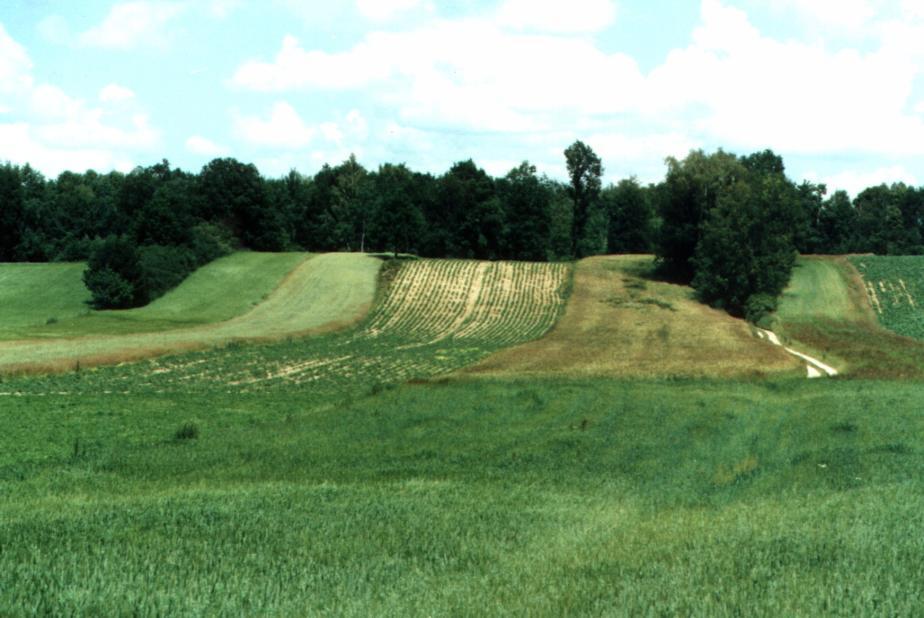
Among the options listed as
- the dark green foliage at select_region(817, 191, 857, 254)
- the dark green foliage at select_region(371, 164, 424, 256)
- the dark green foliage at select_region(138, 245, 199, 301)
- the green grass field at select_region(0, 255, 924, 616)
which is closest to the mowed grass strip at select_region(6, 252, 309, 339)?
the dark green foliage at select_region(138, 245, 199, 301)

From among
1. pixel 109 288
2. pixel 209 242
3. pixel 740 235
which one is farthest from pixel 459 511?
pixel 209 242

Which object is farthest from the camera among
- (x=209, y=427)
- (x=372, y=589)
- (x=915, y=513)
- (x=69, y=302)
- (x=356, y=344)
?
(x=69, y=302)

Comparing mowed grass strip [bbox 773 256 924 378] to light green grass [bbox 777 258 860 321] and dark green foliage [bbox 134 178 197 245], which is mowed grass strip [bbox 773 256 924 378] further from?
dark green foliage [bbox 134 178 197 245]

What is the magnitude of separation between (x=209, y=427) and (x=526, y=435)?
34.5 ft

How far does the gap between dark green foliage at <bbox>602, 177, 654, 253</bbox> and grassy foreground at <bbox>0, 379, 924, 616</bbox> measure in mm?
124603

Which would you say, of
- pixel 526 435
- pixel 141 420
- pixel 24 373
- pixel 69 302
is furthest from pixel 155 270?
pixel 526 435

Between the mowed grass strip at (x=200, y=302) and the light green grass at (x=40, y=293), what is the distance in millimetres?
798

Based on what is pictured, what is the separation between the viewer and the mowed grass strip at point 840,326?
5984 cm

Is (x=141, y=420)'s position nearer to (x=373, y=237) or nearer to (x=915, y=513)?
(x=915, y=513)

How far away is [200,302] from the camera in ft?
327

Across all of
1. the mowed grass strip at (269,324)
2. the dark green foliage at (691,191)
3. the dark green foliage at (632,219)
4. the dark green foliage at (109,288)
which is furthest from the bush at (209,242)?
the dark green foliage at (632,219)

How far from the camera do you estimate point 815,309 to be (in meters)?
96.3

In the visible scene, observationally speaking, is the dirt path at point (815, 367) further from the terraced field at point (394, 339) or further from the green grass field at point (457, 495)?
the terraced field at point (394, 339)

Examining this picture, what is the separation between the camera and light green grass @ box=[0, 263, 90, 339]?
9488cm
